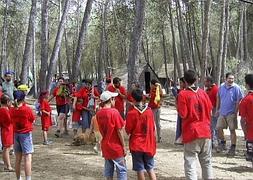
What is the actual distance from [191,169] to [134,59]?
817 centimetres

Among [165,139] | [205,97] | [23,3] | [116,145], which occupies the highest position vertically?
[23,3]

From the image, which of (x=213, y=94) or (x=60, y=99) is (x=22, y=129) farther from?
(x=60, y=99)

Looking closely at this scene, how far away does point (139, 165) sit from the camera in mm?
7332

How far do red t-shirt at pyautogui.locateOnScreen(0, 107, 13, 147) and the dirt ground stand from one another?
652mm

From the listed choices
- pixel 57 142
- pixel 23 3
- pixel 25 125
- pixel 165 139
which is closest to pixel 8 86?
pixel 57 142

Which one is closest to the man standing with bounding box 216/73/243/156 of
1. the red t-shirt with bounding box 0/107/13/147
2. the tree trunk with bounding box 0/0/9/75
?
the red t-shirt with bounding box 0/107/13/147

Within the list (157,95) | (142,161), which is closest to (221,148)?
(157,95)

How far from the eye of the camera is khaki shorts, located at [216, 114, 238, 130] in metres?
11.2

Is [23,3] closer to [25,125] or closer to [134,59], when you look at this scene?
[134,59]

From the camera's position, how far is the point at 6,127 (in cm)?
988

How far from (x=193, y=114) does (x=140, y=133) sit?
85 cm

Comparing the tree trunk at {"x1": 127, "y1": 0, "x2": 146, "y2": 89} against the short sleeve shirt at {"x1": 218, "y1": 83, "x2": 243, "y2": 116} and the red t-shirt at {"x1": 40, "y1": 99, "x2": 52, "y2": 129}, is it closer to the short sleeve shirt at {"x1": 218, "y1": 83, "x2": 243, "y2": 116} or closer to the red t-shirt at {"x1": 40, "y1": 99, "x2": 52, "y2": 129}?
the red t-shirt at {"x1": 40, "y1": 99, "x2": 52, "y2": 129}

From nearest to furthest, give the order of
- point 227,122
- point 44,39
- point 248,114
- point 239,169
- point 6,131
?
point 248,114 → point 239,169 → point 6,131 → point 227,122 → point 44,39

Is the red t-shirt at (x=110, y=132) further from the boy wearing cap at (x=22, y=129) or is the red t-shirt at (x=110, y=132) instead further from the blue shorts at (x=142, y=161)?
the boy wearing cap at (x=22, y=129)
